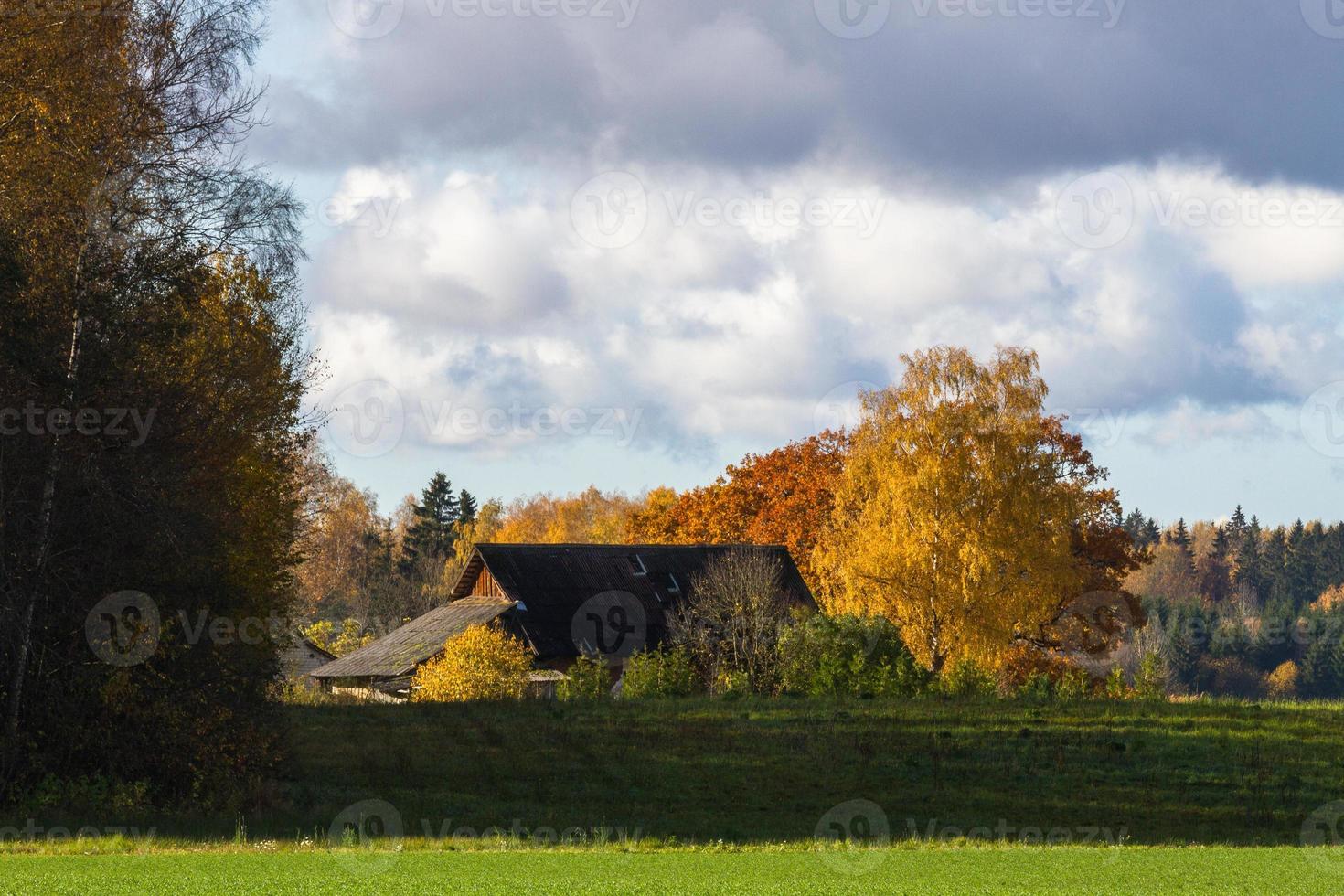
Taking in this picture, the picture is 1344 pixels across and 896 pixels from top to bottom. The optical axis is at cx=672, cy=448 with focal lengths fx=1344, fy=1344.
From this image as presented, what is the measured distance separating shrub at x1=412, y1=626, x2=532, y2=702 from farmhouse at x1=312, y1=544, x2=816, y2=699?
24.1 feet

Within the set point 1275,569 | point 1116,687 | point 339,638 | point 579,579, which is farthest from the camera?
point 1275,569

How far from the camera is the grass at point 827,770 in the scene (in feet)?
76.2

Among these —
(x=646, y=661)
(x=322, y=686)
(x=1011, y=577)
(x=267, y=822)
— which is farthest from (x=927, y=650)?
(x=267, y=822)

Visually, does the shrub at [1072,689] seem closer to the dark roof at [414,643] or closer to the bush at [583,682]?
the bush at [583,682]

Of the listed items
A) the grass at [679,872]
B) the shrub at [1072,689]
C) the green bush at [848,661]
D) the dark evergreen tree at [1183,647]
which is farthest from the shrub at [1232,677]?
the grass at [679,872]

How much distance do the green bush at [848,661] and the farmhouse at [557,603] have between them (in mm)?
12718

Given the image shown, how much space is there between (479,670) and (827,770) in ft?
54.6

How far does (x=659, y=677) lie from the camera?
37.8 metres

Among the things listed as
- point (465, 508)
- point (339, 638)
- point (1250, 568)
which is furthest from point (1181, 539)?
point (339, 638)

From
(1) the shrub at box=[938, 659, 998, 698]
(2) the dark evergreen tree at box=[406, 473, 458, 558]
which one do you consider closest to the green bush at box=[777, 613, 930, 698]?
(1) the shrub at box=[938, 659, 998, 698]

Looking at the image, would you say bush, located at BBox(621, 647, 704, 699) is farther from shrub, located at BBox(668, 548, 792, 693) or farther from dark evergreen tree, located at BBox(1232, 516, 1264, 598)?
dark evergreen tree, located at BBox(1232, 516, 1264, 598)

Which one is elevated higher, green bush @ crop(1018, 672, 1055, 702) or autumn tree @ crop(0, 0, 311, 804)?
autumn tree @ crop(0, 0, 311, 804)

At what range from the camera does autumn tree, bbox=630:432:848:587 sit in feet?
217

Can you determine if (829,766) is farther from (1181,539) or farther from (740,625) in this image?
(1181,539)
